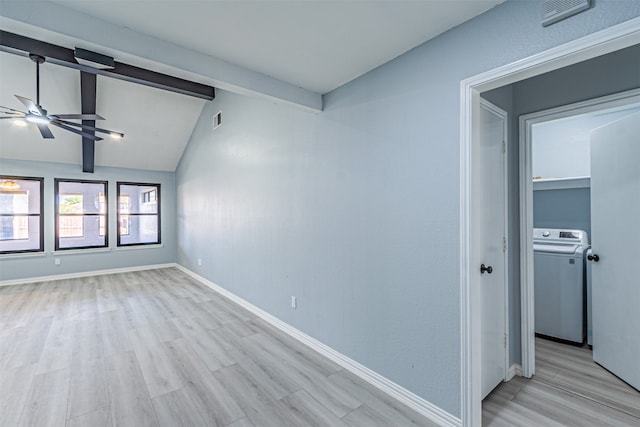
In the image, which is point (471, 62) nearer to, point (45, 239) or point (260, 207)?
point (260, 207)

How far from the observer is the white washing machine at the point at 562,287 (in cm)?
282

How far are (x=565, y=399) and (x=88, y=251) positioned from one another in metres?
7.79

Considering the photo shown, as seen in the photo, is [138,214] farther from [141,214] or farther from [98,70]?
[98,70]

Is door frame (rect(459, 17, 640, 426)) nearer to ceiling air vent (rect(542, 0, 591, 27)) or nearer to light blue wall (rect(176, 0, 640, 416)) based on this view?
light blue wall (rect(176, 0, 640, 416))

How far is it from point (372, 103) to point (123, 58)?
1693 mm

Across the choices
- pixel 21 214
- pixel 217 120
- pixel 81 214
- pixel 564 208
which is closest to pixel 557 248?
pixel 564 208

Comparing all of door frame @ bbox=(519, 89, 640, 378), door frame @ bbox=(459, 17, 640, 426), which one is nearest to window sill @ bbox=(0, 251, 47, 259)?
door frame @ bbox=(459, 17, 640, 426)

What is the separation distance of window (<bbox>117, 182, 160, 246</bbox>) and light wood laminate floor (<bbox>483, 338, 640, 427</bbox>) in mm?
7167

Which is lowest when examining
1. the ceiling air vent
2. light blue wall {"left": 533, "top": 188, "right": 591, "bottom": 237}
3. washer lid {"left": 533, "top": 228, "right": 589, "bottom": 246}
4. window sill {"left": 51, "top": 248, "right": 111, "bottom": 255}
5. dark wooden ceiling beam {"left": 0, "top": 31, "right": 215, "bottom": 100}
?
window sill {"left": 51, "top": 248, "right": 111, "bottom": 255}

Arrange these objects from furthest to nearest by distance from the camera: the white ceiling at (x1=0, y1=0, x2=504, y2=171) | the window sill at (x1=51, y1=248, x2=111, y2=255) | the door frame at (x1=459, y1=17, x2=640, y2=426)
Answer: the window sill at (x1=51, y1=248, x2=111, y2=255)
the door frame at (x1=459, y1=17, x2=640, y2=426)
the white ceiling at (x1=0, y1=0, x2=504, y2=171)

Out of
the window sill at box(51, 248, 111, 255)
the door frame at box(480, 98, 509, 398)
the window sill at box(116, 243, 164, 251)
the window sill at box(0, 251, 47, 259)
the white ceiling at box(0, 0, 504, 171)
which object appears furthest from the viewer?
the window sill at box(116, 243, 164, 251)

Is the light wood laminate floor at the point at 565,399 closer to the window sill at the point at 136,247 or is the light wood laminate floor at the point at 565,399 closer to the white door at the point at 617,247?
the white door at the point at 617,247

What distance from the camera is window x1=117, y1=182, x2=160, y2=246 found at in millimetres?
6543

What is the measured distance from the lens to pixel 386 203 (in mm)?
2117
